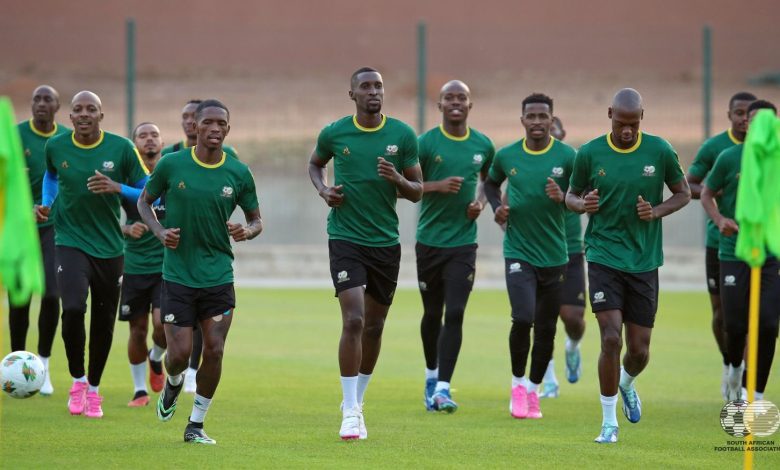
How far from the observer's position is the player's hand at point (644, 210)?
34.8 feet

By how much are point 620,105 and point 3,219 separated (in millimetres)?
5151

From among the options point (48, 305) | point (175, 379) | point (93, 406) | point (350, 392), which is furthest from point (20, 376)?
point (350, 392)

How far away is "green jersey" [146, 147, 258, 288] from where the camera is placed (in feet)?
33.8

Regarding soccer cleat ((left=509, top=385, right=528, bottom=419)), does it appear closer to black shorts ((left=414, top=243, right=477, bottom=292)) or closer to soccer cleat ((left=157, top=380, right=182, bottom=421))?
black shorts ((left=414, top=243, right=477, bottom=292))

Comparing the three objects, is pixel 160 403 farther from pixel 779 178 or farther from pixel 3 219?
pixel 779 178

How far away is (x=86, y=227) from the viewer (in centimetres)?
1205

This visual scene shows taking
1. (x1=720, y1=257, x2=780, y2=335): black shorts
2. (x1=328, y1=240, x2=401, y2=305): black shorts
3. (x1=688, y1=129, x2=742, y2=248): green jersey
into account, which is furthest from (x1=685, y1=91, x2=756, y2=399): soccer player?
(x1=328, y1=240, x2=401, y2=305): black shorts

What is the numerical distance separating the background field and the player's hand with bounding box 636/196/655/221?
181 centimetres

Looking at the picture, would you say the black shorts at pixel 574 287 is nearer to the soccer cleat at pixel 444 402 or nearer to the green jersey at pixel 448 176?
the green jersey at pixel 448 176

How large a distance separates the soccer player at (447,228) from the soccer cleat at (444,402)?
0.06 meters

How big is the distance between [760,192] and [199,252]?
4277 millimetres

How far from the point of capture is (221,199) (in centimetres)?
1037

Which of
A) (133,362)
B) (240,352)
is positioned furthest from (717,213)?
(240,352)

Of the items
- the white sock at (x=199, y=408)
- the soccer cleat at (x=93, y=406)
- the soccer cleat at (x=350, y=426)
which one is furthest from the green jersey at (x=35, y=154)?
the soccer cleat at (x=350, y=426)
